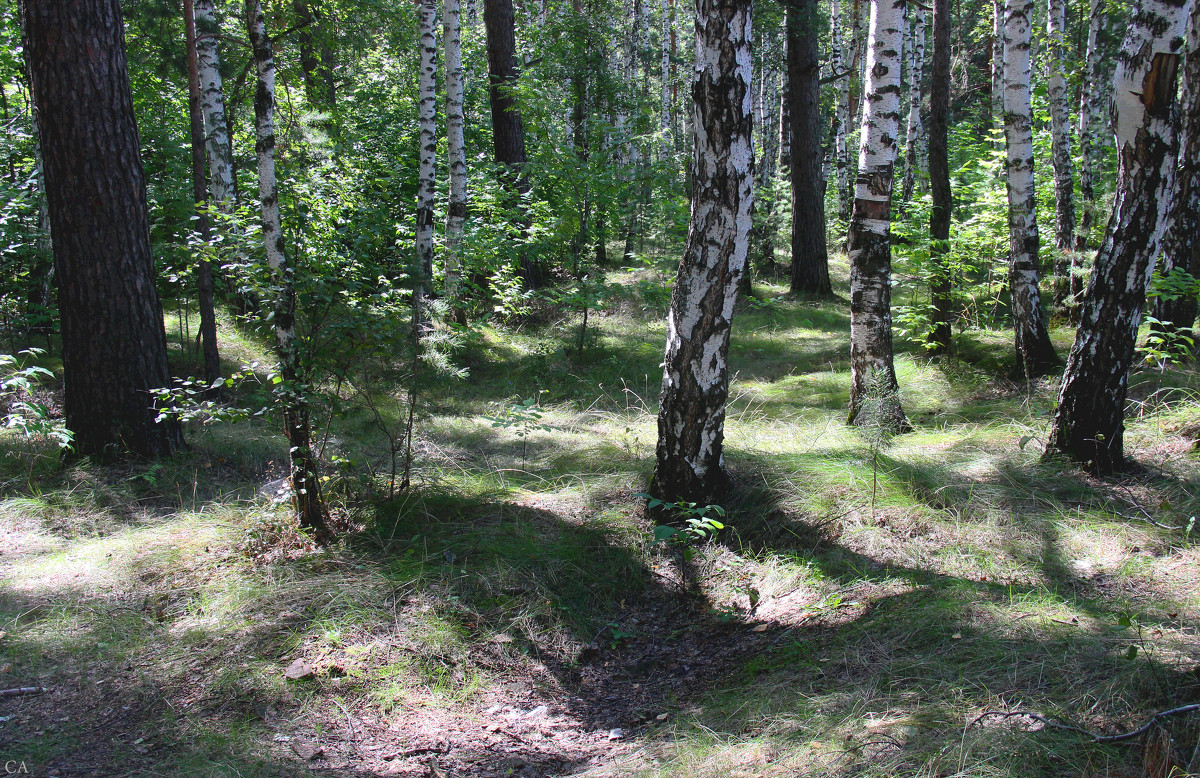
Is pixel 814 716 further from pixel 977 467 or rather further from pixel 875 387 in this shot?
pixel 875 387

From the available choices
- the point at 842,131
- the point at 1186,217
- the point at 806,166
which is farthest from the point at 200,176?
the point at 842,131

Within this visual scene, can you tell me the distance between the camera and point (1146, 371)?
623cm

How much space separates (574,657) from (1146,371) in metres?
5.88

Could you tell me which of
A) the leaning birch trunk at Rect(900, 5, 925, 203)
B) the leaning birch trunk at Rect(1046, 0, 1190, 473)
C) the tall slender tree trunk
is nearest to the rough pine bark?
the tall slender tree trunk

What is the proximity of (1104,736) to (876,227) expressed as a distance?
4409 millimetres

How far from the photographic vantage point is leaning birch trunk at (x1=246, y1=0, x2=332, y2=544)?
13.8ft

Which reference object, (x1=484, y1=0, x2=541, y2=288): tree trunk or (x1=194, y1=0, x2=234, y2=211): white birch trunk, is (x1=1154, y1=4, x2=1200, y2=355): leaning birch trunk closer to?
(x1=484, y1=0, x2=541, y2=288): tree trunk

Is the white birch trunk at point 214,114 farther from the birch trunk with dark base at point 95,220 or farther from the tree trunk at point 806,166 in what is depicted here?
the tree trunk at point 806,166

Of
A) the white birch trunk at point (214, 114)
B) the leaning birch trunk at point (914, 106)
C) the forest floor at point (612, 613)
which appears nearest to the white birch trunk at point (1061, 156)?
the leaning birch trunk at point (914, 106)

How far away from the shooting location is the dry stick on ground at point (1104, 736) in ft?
7.04

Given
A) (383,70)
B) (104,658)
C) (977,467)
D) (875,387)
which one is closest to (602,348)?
(875,387)

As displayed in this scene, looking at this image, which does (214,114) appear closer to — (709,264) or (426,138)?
(426,138)

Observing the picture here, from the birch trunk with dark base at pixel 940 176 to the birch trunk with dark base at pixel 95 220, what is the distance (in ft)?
26.0

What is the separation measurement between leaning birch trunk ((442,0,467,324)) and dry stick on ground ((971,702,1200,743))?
7.82 meters
